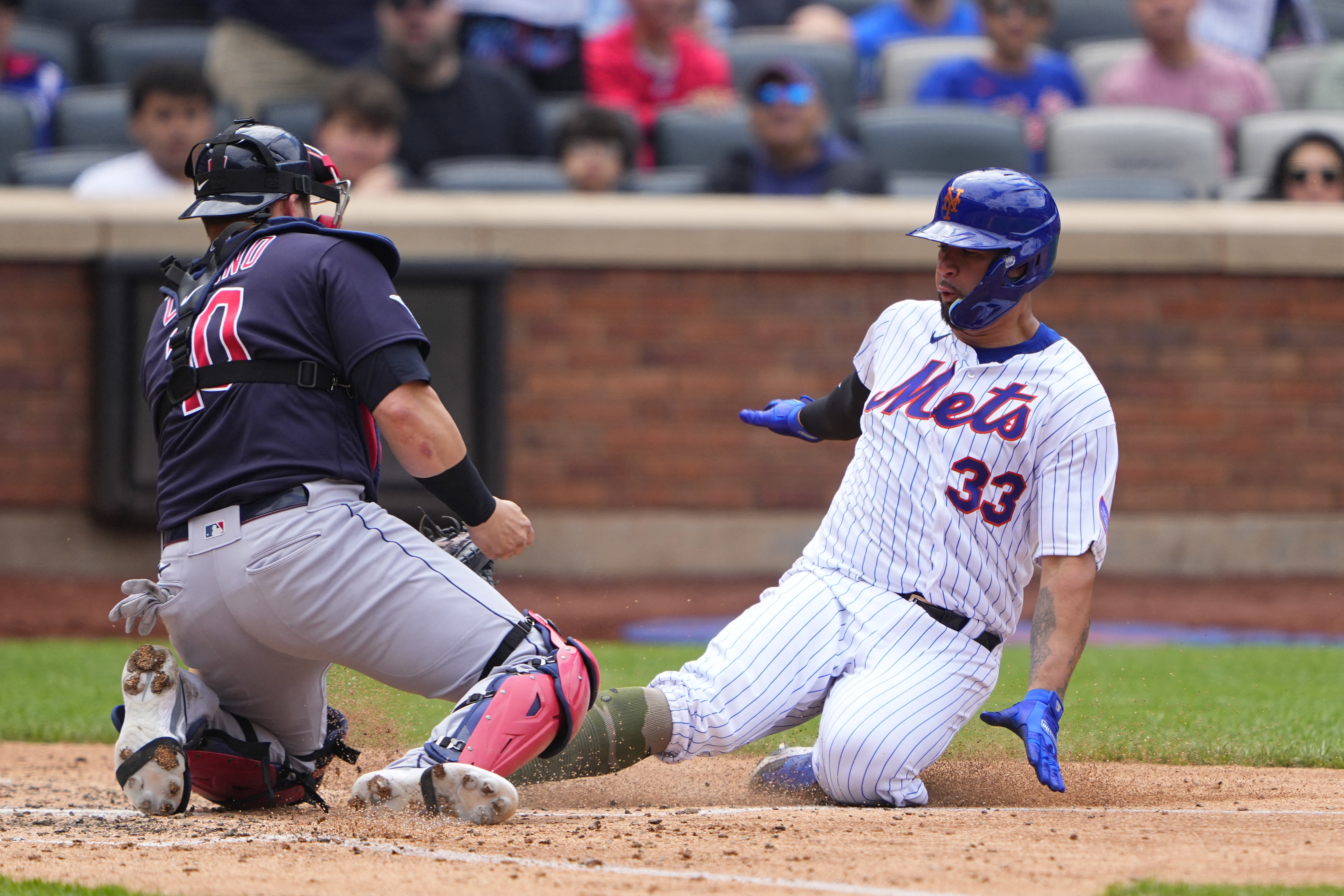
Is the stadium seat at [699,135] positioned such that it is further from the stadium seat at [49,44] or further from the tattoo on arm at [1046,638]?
the tattoo on arm at [1046,638]

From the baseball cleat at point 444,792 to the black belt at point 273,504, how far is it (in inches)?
23.4

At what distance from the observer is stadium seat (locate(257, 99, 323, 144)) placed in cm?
832

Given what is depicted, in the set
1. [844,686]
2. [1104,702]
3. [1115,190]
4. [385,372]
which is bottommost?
[1104,702]

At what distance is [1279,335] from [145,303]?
225 inches

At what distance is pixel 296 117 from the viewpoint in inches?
330

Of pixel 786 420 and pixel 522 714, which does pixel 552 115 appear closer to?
pixel 786 420

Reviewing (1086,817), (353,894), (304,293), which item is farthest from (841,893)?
(304,293)

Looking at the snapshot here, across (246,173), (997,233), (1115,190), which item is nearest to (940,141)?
(1115,190)

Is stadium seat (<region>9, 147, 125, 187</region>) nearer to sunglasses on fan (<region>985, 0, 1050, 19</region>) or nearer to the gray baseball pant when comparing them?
sunglasses on fan (<region>985, 0, 1050, 19</region>)

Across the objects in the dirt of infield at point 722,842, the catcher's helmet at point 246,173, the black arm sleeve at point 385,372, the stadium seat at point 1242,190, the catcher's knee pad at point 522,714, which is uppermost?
the catcher's helmet at point 246,173

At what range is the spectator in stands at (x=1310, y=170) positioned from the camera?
8.49m

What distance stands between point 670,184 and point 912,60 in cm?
207

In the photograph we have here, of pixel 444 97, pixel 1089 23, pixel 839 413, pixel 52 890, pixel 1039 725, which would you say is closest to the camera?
pixel 52 890

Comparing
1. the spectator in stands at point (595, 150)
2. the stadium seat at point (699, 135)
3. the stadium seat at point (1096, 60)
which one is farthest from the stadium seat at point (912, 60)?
the spectator in stands at point (595, 150)
